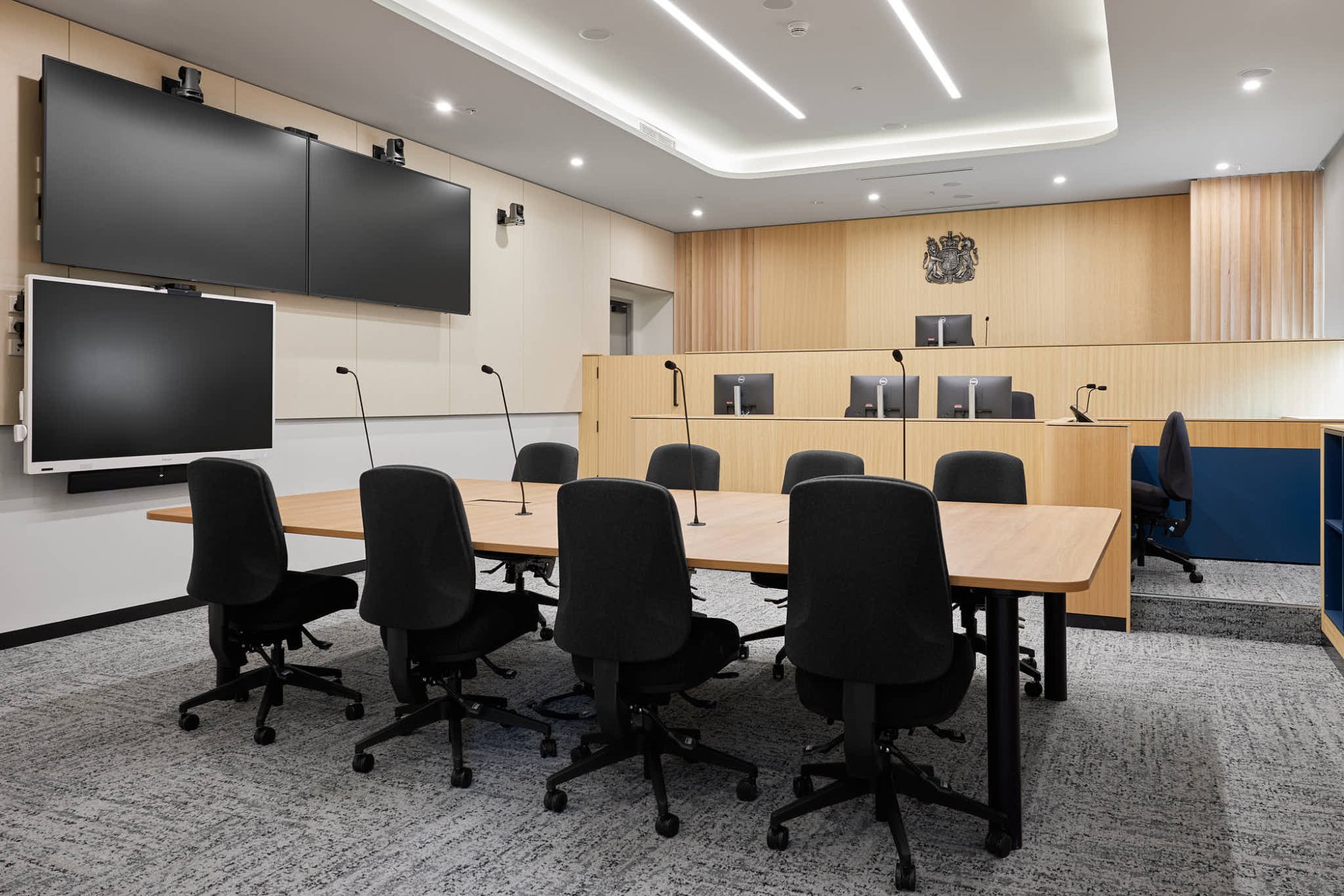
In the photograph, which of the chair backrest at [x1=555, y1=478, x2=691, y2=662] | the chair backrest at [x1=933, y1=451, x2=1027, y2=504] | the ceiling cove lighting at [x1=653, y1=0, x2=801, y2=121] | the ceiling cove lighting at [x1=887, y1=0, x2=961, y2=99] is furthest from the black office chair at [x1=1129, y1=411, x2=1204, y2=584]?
the chair backrest at [x1=555, y1=478, x2=691, y2=662]

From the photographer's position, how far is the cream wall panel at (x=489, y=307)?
7.65 metres

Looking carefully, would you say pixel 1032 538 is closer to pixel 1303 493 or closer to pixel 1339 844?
pixel 1339 844

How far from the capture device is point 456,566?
290 centimetres

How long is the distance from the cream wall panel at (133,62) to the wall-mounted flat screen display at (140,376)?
125 cm

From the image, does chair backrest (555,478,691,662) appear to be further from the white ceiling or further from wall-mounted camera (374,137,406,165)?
wall-mounted camera (374,137,406,165)

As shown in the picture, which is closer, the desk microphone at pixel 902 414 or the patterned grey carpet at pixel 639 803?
the patterned grey carpet at pixel 639 803

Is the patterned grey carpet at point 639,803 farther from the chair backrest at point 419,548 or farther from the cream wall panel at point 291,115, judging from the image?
the cream wall panel at point 291,115

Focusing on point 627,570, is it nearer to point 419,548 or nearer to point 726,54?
point 419,548

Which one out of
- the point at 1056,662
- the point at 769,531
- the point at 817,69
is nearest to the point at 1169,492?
the point at 1056,662

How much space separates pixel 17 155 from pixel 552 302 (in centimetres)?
470

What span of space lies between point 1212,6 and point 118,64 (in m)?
5.98

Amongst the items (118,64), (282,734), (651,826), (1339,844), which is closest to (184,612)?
(282,734)

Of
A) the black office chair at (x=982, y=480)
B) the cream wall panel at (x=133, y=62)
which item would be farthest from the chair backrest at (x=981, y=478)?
the cream wall panel at (x=133, y=62)

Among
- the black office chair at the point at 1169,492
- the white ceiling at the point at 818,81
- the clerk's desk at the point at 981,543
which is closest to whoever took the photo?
the clerk's desk at the point at 981,543
